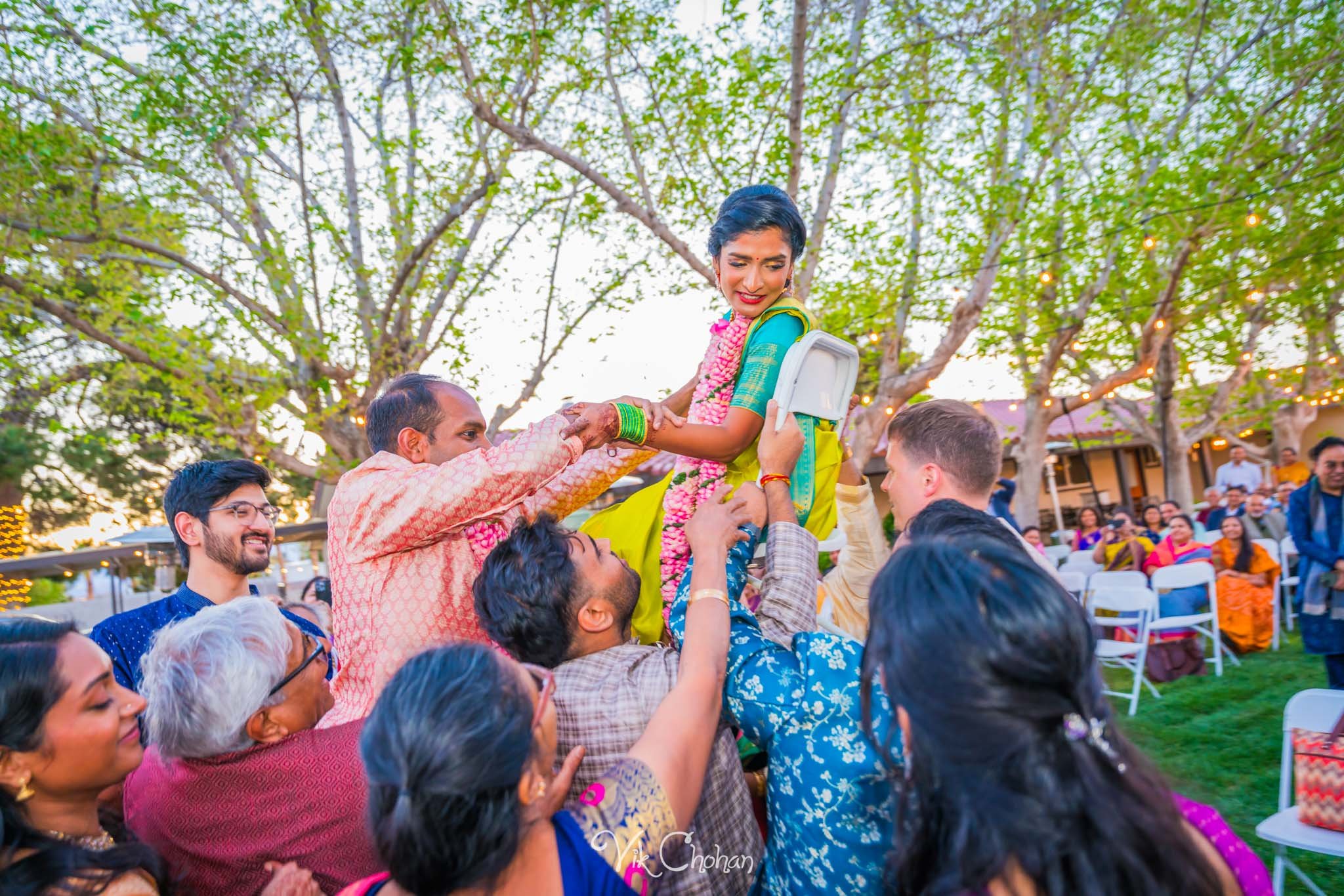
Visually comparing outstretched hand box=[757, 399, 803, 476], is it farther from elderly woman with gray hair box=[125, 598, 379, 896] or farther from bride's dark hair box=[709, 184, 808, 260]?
elderly woman with gray hair box=[125, 598, 379, 896]

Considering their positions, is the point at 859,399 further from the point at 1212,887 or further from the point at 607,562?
the point at 1212,887

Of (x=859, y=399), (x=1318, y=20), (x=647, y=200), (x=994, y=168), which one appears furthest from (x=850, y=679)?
(x=1318, y=20)

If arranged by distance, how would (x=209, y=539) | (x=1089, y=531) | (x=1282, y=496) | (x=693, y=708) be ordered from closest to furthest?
1. (x=693, y=708)
2. (x=209, y=539)
3. (x=1089, y=531)
4. (x=1282, y=496)

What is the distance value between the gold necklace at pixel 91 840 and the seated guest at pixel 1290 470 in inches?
832

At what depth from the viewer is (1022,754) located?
116 cm

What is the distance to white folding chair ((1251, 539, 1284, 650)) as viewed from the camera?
27.8ft

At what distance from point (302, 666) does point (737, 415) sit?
1.41 m

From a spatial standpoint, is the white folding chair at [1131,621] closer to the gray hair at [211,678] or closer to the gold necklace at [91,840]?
the gray hair at [211,678]

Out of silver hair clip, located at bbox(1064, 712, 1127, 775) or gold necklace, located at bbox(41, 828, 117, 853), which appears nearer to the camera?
silver hair clip, located at bbox(1064, 712, 1127, 775)

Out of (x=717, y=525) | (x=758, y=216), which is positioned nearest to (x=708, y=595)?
(x=717, y=525)

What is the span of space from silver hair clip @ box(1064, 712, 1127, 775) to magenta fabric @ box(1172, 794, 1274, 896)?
26 centimetres

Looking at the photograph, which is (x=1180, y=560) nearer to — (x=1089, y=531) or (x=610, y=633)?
(x=1089, y=531)

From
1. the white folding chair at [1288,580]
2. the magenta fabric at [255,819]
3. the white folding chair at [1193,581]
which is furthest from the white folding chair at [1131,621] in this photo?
the magenta fabric at [255,819]

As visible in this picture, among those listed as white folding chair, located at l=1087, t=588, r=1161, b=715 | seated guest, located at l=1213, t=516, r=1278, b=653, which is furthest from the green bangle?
seated guest, located at l=1213, t=516, r=1278, b=653
